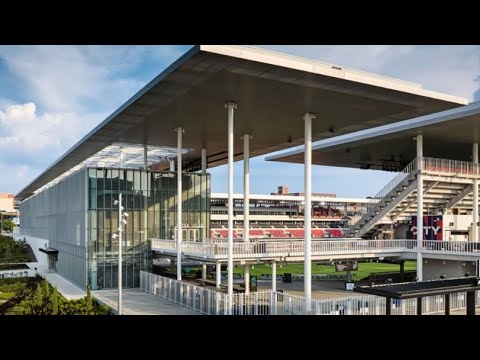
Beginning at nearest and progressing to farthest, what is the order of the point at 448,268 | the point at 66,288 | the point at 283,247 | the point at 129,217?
the point at 283,247, the point at 448,268, the point at 66,288, the point at 129,217

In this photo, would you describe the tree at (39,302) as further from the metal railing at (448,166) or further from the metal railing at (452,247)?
the metal railing at (448,166)

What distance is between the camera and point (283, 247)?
2395 centimetres

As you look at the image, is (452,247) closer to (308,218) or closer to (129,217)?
(308,218)

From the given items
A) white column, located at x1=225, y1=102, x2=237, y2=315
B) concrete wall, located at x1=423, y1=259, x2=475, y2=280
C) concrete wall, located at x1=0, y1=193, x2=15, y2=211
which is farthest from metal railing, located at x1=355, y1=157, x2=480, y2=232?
concrete wall, located at x1=0, y1=193, x2=15, y2=211

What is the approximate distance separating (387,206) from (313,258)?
879cm

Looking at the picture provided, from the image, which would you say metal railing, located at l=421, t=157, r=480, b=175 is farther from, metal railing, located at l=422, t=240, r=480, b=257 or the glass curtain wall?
the glass curtain wall

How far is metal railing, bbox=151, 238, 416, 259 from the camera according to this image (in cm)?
2280

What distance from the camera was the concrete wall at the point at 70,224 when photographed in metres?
30.0

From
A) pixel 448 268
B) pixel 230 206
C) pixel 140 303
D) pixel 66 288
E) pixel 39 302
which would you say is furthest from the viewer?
pixel 66 288

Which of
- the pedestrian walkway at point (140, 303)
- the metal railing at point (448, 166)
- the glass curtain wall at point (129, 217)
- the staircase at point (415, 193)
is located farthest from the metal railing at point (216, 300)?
the metal railing at point (448, 166)

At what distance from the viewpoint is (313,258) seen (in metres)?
24.8

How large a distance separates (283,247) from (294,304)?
447 centimetres

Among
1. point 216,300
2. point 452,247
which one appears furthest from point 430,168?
point 216,300
